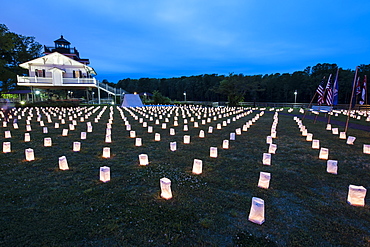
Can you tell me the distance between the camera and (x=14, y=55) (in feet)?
121

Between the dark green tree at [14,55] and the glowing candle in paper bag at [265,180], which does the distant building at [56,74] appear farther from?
the glowing candle in paper bag at [265,180]

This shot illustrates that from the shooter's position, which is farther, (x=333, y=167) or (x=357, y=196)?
(x=333, y=167)

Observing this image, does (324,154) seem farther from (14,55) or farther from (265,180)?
(14,55)

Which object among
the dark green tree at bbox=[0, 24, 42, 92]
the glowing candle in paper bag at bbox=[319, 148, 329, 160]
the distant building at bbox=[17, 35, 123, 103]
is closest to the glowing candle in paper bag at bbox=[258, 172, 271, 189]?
the glowing candle in paper bag at bbox=[319, 148, 329, 160]

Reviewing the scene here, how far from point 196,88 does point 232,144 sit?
6199 centimetres

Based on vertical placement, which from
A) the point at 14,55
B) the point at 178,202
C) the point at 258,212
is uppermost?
the point at 14,55

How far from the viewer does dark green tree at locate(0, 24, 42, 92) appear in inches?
1184

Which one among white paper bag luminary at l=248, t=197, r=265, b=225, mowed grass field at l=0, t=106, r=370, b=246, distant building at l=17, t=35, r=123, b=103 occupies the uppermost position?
distant building at l=17, t=35, r=123, b=103

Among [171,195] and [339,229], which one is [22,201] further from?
[339,229]

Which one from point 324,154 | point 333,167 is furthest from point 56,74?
point 333,167

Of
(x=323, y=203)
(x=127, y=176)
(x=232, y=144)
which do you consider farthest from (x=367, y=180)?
(x=127, y=176)

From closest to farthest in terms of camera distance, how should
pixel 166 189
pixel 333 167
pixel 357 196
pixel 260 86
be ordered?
1. pixel 357 196
2. pixel 166 189
3. pixel 333 167
4. pixel 260 86

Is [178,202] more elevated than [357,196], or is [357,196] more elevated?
[357,196]

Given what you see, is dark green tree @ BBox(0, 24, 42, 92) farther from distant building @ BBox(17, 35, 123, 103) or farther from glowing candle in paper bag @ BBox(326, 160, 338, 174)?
glowing candle in paper bag @ BBox(326, 160, 338, 174)
